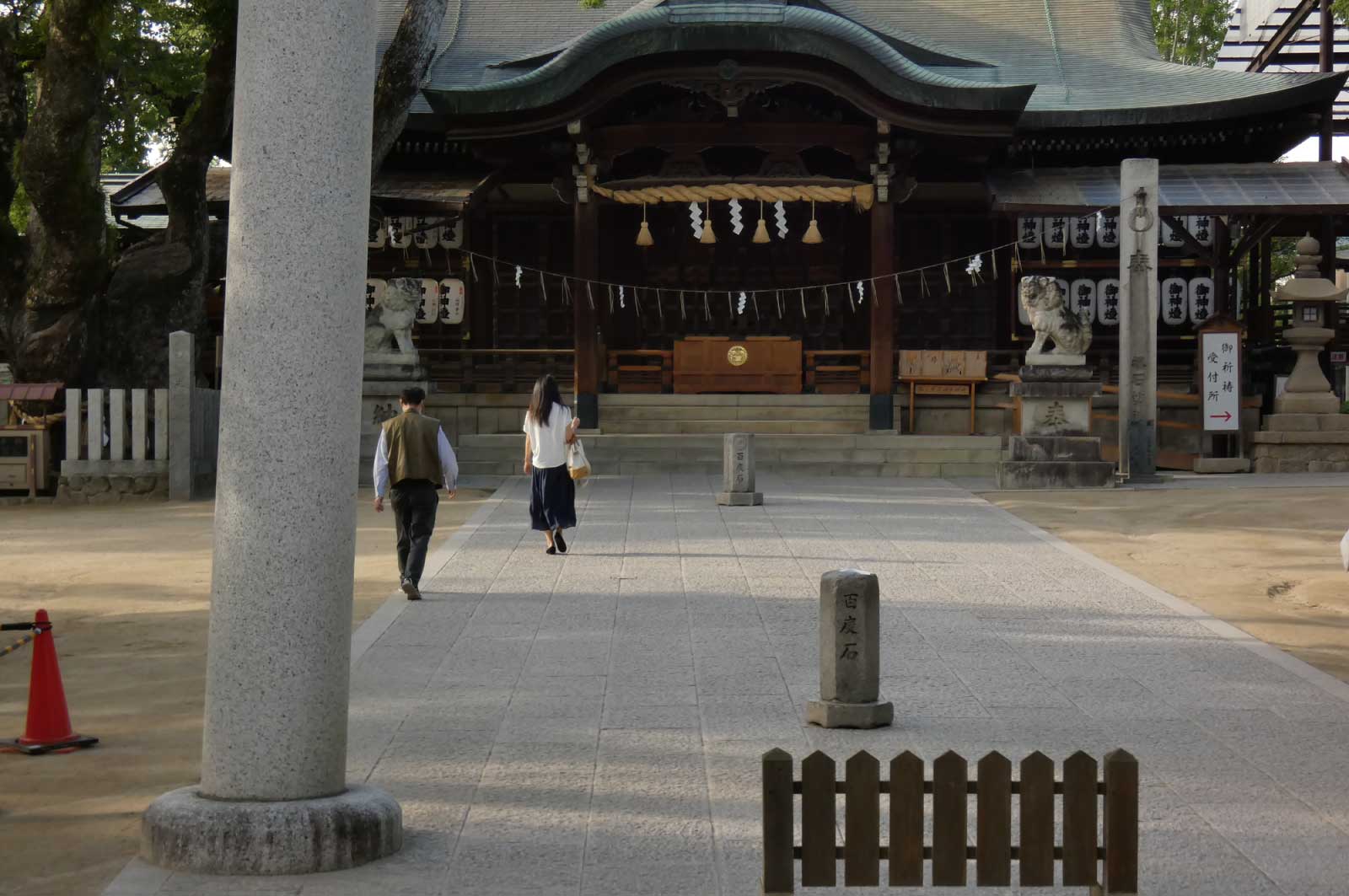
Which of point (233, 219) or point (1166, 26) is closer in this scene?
point (233, 219)

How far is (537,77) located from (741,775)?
54.0ft

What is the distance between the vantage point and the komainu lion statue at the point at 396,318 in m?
20.9

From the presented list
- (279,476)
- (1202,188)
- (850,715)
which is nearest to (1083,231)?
(1202,188)

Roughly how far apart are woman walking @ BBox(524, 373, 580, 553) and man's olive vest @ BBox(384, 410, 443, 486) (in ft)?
6.34

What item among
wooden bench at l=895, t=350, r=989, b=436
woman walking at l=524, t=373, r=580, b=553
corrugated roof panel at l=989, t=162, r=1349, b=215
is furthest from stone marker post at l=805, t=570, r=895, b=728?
corrugated roof panel at l=989, t=162, r=1349, b=215

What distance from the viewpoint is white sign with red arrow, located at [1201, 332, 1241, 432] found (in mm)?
20500

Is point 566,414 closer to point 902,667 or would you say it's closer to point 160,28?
point 902,667

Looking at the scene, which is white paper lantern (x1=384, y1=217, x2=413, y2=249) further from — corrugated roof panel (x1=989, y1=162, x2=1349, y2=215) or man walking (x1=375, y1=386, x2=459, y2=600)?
man walking (x1=375, y1=386, x2=459, y2=600)

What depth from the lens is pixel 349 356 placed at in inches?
203

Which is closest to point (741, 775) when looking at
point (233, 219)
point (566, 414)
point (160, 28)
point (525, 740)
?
point (525, 740)

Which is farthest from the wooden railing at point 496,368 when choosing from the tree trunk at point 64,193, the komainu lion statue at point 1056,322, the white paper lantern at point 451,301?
the komainu lion statue at point 1056,322

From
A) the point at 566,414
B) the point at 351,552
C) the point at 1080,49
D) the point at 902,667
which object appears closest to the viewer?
the point at 351,552

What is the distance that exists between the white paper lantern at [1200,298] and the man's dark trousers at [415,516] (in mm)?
16991

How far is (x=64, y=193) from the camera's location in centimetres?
1870
